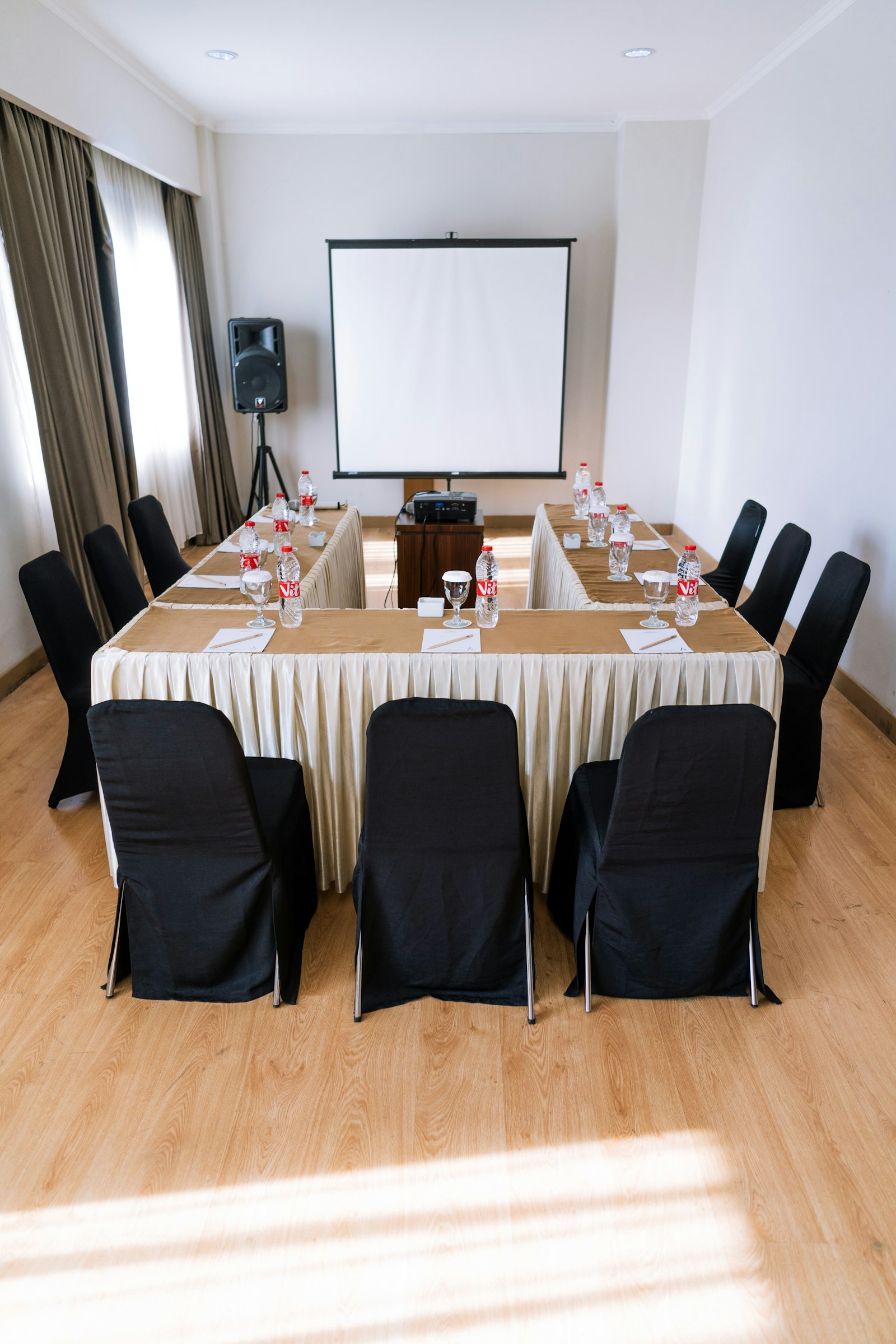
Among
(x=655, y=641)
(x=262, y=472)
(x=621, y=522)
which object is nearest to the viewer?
(x=655, y=641)

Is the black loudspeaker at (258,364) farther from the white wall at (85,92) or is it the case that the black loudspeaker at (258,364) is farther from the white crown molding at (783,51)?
the white crown molding at (783,51)

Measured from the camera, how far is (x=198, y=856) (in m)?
2.06

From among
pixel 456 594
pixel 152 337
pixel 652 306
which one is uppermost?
pixel 652 306

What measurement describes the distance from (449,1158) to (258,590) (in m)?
1.76

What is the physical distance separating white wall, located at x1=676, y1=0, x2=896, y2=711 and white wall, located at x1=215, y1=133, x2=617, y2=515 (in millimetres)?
963

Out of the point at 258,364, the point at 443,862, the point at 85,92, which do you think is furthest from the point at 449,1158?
the point at 258,364

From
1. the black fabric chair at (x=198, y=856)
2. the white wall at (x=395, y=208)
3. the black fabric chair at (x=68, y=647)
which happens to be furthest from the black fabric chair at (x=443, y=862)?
the white wall at (x=395, y=208)

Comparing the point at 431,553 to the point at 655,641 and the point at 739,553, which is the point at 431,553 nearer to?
the point at 739,553

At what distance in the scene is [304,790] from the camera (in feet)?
8.31

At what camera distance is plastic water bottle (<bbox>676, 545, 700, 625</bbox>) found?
2.75 meters

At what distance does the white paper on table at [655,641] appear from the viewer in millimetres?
2541

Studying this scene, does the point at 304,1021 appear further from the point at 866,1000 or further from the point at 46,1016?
the point at 866,1000

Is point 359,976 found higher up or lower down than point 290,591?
lower down

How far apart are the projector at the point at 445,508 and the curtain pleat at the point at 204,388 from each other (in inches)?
106
